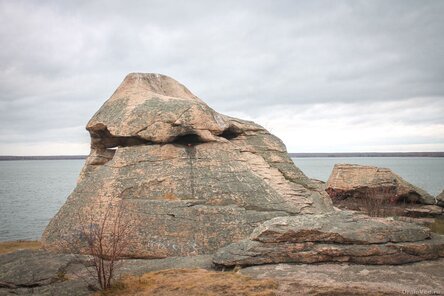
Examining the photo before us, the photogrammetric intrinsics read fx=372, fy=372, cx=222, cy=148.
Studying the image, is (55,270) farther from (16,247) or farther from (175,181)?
(16,247)

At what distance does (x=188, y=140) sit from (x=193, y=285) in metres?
7.91

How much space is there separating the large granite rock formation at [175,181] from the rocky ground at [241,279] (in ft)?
4.01

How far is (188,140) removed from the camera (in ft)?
52.8

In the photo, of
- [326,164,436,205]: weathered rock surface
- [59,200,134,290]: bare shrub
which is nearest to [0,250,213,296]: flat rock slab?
[59,200,134,290]: bare shrub

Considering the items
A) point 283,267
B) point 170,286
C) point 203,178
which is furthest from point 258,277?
point 203,178

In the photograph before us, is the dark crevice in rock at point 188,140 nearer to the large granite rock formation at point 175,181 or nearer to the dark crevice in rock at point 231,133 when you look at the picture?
the large granite rock formation at point 175,181

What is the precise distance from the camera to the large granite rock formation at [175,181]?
12.8 m

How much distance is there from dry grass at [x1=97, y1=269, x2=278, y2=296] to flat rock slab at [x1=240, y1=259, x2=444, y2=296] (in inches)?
17.2

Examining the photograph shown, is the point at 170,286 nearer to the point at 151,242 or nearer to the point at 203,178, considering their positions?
the point at 151,242

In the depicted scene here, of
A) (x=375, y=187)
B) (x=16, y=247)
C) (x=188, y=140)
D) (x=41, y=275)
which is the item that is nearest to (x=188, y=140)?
(x=188, y=140)

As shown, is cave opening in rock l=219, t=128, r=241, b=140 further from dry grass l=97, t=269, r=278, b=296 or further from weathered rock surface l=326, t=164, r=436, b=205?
weathered rock surface l=326, t=164, r=436, b=205

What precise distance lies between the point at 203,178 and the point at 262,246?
4.63 m

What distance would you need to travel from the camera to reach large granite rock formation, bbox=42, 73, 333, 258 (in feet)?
41.9

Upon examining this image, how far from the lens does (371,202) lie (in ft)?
76.9
